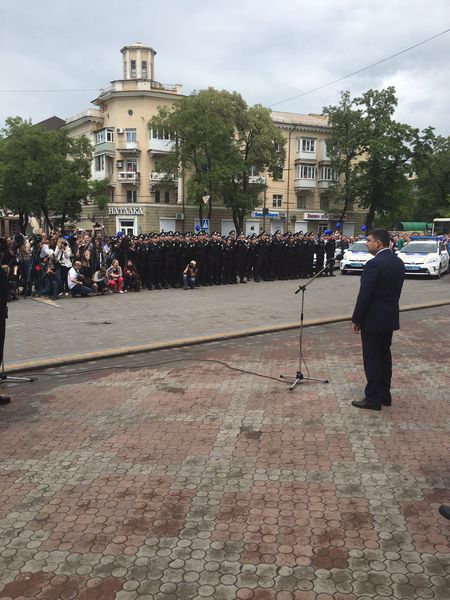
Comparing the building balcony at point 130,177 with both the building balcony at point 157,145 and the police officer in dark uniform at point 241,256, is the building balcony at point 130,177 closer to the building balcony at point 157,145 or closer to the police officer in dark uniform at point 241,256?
the building balcony at point 157,145

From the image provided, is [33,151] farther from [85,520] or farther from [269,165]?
[85,520]

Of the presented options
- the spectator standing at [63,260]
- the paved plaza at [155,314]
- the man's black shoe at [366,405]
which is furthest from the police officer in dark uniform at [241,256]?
the man's black shoe at [366,405]

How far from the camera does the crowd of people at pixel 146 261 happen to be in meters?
15.6

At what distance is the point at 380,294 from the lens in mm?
6164

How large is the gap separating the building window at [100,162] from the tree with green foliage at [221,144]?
11565mm

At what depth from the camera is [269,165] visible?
161ft

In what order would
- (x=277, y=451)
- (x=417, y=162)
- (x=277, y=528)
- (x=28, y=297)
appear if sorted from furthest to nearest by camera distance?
(x=417, y=162) → (x=28, y=297) → (x=277, y=451) → (x=277, y=528)

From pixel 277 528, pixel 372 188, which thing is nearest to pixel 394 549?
pixel 277 528

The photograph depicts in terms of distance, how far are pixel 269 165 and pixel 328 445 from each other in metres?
46.0

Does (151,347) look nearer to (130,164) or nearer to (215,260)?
(215,260)

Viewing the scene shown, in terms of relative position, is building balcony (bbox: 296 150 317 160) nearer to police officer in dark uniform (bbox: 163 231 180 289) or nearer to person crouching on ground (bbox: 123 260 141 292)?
police officer in dark uniform (bbox: 163 231 180 289)

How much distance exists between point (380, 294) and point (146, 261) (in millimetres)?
12554

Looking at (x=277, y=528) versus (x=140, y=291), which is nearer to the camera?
(x=277, y=528)

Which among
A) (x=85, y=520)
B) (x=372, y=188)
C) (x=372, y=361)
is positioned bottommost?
(x=85, y=520)
